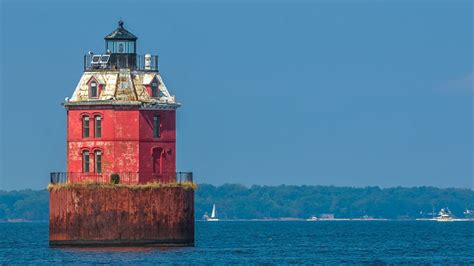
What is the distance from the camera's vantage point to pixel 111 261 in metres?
76.9

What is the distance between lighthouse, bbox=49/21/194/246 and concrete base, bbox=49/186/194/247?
0.16 ft

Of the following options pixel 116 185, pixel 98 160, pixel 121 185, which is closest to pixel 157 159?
pixel 98 160

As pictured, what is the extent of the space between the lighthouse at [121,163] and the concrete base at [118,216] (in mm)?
48

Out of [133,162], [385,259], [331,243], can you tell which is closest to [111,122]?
[133,162]

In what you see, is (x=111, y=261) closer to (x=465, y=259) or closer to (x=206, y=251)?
(x=206, y=251)

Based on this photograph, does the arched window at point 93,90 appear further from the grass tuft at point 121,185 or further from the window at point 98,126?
the grass tuft at point 121,185

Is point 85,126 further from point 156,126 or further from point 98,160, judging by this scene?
point 156,126

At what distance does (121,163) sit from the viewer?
278 ft

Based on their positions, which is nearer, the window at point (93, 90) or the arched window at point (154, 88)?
the window at point (93, 90)

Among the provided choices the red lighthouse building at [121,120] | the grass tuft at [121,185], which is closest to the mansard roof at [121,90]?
the red lighthouse building at [121,120]

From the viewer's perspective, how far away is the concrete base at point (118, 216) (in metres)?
83.6

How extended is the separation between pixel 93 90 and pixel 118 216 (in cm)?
679

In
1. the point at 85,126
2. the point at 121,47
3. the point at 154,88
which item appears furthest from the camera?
the point at 121,47

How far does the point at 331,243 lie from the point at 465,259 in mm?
24118
